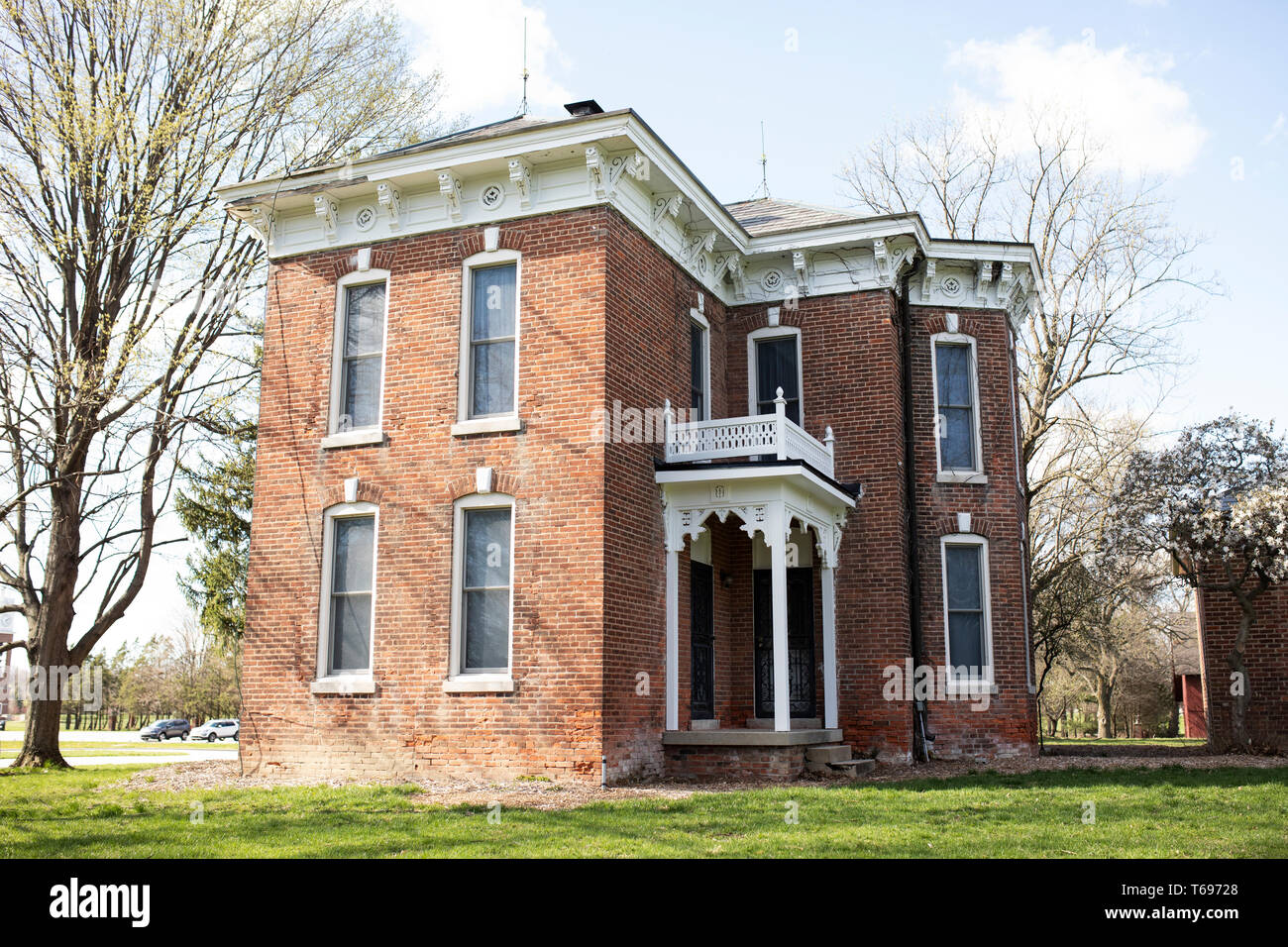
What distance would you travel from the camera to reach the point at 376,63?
22.0m

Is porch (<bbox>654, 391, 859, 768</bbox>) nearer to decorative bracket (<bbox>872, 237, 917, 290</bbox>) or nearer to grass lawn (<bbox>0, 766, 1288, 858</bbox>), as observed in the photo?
grass lawn (<bbox>0, 766, 1288, 858</bbox>)

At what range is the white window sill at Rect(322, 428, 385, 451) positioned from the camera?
589 inches

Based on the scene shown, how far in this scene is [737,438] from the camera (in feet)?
49.5

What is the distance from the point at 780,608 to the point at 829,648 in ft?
8.33

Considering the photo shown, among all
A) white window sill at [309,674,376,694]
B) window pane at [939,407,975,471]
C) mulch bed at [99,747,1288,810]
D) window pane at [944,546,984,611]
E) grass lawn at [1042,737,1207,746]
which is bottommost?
grass lawn at [1042,737,1207,746]

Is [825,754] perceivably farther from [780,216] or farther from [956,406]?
[780,216]

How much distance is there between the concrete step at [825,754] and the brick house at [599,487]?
0.13ft

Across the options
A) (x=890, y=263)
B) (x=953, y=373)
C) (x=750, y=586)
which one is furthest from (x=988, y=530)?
(x=890, y=263)

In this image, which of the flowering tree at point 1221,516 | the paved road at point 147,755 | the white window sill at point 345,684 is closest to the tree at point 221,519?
the paved road at point 147,755

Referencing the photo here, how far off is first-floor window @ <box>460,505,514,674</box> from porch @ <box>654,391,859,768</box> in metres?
2.32

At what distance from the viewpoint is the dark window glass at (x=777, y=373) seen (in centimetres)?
1816

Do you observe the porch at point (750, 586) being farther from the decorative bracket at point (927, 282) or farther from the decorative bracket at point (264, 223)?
the decorative bracket at point (264, 223)

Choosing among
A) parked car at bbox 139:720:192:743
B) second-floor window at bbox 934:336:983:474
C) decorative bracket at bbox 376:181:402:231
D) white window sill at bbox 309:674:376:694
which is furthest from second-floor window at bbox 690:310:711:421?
parked car at bbox 139:720:192:743
